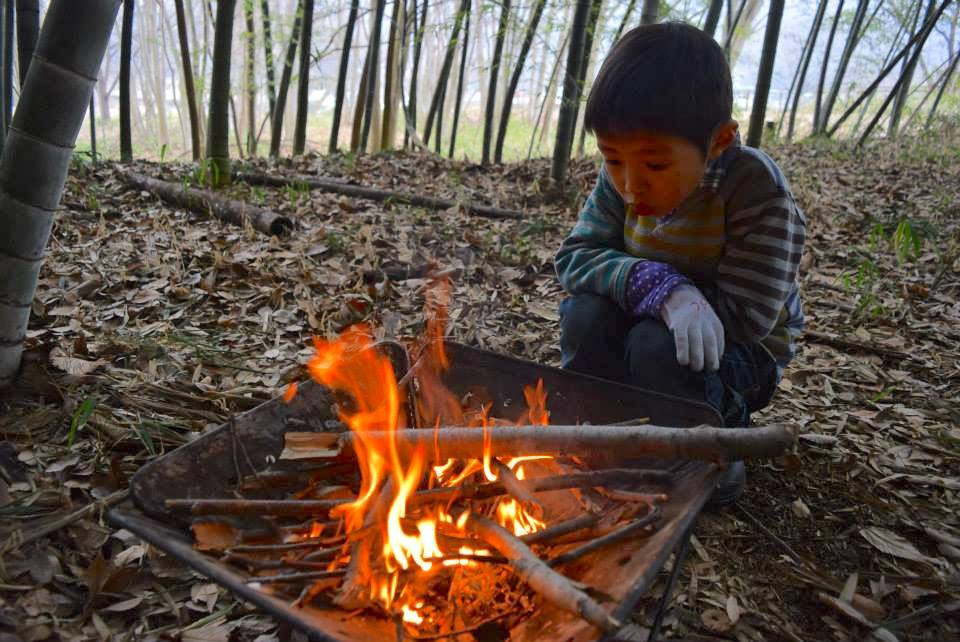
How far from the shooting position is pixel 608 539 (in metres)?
1.19

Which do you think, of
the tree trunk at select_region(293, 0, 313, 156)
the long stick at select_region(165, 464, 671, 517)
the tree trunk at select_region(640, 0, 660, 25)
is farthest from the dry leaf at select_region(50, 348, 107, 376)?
the tree trunk at select_region(293, 0, 313, 156)

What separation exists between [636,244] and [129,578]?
167 cm

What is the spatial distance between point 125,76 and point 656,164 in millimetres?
6177

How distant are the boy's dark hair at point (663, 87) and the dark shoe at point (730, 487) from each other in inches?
37.6

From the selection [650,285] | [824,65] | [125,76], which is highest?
[824,65]

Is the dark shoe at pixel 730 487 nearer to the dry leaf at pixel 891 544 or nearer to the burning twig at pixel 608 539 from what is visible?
the dry leaf at pixel 891 544

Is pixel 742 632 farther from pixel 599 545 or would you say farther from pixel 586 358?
pixel 586 358

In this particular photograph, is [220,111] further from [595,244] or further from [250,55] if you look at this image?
[250,55]

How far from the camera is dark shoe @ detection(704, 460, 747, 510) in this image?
1864 millimetres

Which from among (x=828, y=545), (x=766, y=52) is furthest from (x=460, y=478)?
(x=766, y=52)

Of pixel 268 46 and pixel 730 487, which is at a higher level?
pixel 268 46

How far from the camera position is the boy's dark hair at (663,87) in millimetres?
1474

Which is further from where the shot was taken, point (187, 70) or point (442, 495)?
point (187, 70)

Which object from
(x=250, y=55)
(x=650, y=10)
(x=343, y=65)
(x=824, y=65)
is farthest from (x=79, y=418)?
(x=824, y=65)
